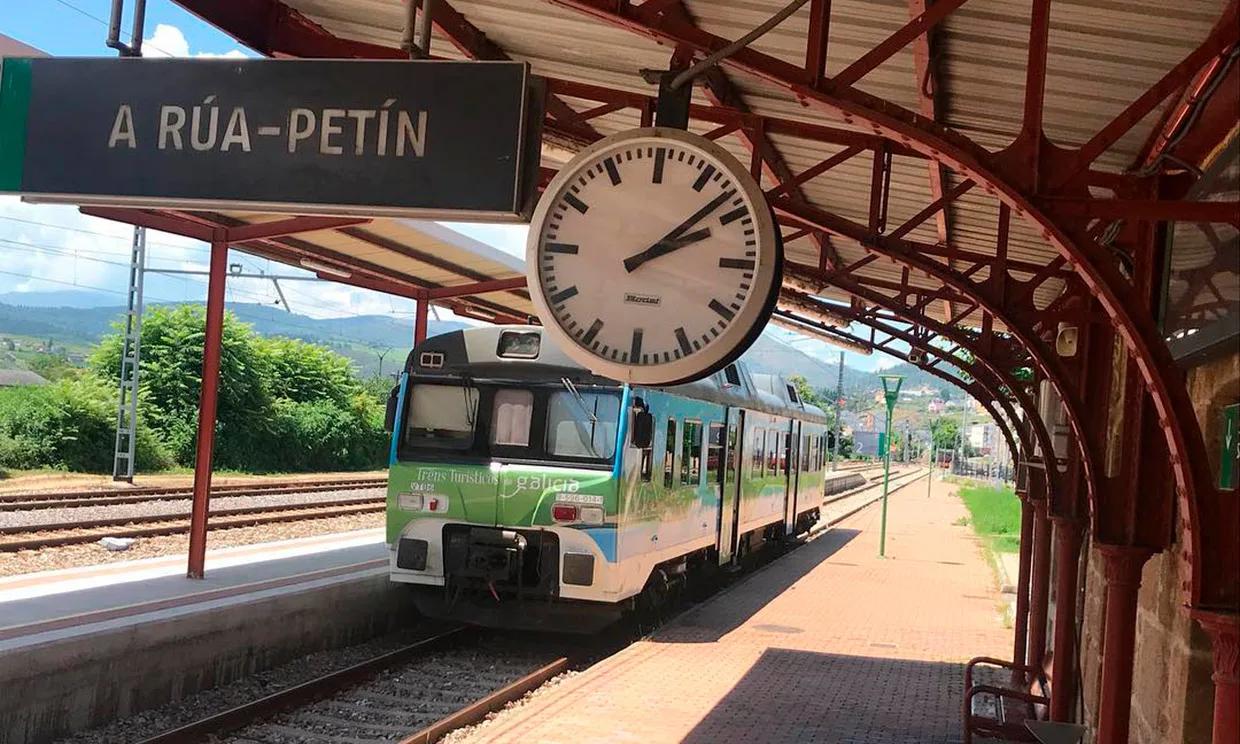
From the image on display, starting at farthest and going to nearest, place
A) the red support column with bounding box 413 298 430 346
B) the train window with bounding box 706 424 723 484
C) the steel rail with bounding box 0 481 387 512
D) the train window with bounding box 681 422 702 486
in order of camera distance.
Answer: the steel rail with bounding box 0 481 387 512, the red support column with bounding box 413 298 430 346, the train window with bounding box 706 424 723 484, the train window with bounding box 681 422 702 486

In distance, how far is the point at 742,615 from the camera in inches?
550

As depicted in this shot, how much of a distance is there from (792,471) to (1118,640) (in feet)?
50.9

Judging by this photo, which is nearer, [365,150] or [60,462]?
[365,150]

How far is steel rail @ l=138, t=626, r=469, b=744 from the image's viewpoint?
301 inches

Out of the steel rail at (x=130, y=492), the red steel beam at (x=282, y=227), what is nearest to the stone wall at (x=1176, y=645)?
the red steel beam at (x=282, y=227)

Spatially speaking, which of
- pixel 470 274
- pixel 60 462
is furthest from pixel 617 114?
pixel 60 462

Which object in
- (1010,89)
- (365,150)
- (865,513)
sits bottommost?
(865,513)

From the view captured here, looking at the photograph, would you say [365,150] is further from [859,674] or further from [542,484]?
[859,674]

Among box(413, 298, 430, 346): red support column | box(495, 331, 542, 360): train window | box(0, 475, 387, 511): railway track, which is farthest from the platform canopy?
box(0, 475, 387, 511): railway track

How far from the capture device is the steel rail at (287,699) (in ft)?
25.1

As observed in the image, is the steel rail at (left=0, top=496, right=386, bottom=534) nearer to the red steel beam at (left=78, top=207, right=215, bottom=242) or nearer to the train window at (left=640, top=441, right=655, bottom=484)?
the red steel beam at (left=78, top=207, right=215, bottom=242)

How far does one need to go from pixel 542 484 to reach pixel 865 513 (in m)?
27.0

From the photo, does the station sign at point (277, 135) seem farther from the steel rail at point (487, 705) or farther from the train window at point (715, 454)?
the train window at point (715, 454)

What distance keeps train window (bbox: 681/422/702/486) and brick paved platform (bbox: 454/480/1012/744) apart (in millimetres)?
1613
